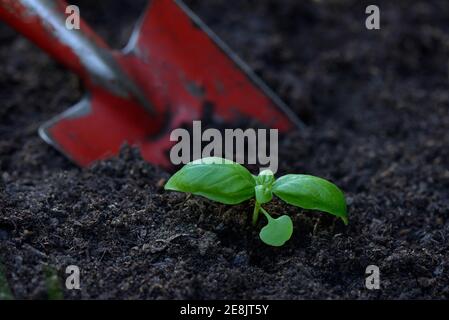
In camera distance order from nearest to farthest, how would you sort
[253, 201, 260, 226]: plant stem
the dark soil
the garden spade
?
the dark soil → [253, 201, 260, 226]: plant stem → the garden spade

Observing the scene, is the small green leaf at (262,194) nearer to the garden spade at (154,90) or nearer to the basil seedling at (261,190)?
the basil seedling at (261,190)

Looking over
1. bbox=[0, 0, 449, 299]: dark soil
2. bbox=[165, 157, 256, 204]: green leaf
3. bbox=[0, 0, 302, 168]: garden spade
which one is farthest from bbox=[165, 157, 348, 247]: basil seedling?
bbox=[0, 0, 302, 168]: garden spade

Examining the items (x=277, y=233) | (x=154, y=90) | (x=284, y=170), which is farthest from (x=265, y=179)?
(x=154, y=90)

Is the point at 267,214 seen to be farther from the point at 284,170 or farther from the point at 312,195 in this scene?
the point at 284,170

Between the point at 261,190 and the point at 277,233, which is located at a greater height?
the point at 261,190

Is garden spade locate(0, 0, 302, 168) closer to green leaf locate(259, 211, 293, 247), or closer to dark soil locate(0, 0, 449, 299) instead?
dark soil locate(0, 0, 449, 299)

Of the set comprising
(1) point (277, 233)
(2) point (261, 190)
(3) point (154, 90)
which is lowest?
(1) point (277, 233)
